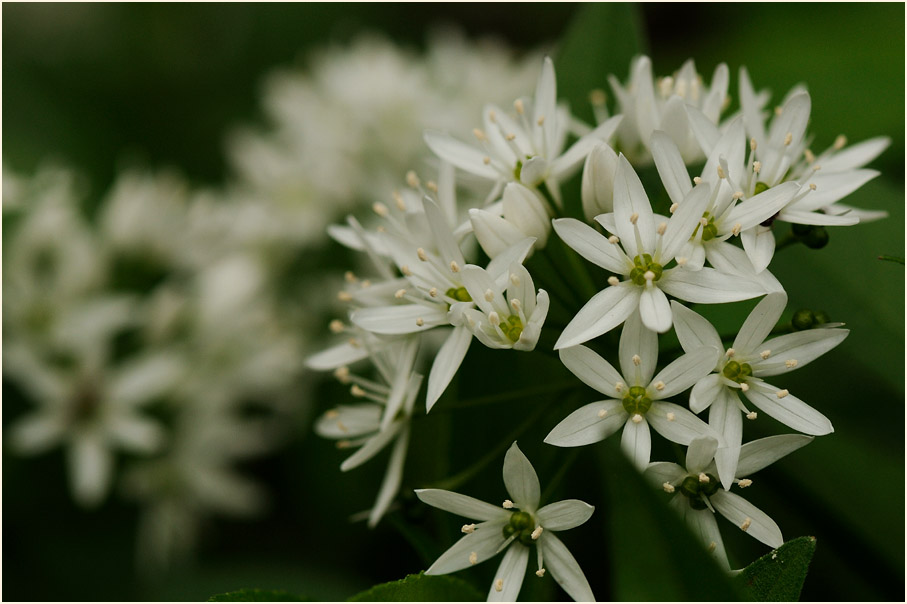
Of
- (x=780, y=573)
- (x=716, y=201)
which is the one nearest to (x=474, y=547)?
(x=780, y=573)

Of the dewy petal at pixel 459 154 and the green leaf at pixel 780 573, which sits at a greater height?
the dewy petal at pixel 459 154

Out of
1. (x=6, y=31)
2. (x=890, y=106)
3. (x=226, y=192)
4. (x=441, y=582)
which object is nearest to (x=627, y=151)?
(x=441, y=582)

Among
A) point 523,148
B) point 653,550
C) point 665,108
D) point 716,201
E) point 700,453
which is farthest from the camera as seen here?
point 523,148

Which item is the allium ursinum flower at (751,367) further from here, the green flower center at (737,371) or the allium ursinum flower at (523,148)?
the allium ursinum flower at (523,148)

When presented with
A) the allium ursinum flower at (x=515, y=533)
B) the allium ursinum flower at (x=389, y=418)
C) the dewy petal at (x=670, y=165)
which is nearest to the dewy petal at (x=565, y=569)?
the allium ursinum flower at (x=515, y=533)

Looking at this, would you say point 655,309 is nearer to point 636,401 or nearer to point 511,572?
point 636,401

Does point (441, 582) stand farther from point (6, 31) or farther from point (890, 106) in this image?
point (6, 31)
